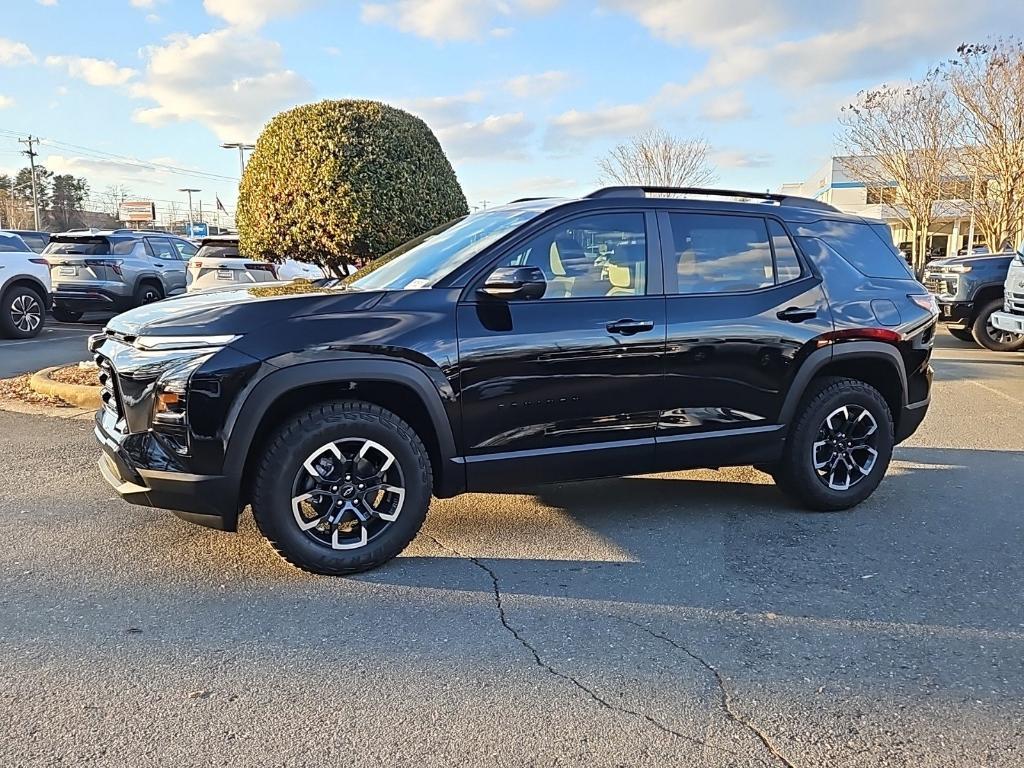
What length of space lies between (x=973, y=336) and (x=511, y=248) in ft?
36.4

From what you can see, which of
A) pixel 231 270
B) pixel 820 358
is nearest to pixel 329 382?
pixel 820 358

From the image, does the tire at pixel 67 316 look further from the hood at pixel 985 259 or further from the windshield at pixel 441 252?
the hood at pixel 985 259

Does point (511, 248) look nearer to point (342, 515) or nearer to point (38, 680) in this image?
point (342, 515)

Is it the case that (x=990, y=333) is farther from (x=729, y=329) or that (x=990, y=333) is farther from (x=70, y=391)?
(x=70, y=391)

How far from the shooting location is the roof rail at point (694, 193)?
431cm

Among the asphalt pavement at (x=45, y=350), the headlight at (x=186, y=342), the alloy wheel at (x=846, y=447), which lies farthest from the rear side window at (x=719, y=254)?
the asphalt pavement at (x=45, y=350)

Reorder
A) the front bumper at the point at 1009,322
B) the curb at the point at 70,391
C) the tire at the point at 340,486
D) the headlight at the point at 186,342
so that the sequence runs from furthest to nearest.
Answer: the front bumper at the point at 1009,322
the curb at the point at 70,391
the tire at the point at 340,486
the headlight at the point at 186,342

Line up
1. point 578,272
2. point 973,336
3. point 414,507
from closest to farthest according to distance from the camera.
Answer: point 414,507, point 578,272, point 973,336

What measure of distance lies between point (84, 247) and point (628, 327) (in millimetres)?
12928

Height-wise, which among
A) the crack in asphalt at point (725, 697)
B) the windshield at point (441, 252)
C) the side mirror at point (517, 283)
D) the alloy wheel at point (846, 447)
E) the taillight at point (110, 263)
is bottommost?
the crack in asphalt at point (725, 697)

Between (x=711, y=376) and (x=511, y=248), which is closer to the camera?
(x=511, y=248)

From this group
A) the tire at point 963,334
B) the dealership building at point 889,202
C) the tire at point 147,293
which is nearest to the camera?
the tire at point 963,334

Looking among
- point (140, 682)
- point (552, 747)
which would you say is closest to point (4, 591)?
point (140, 682)

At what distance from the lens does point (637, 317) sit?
162 inches
